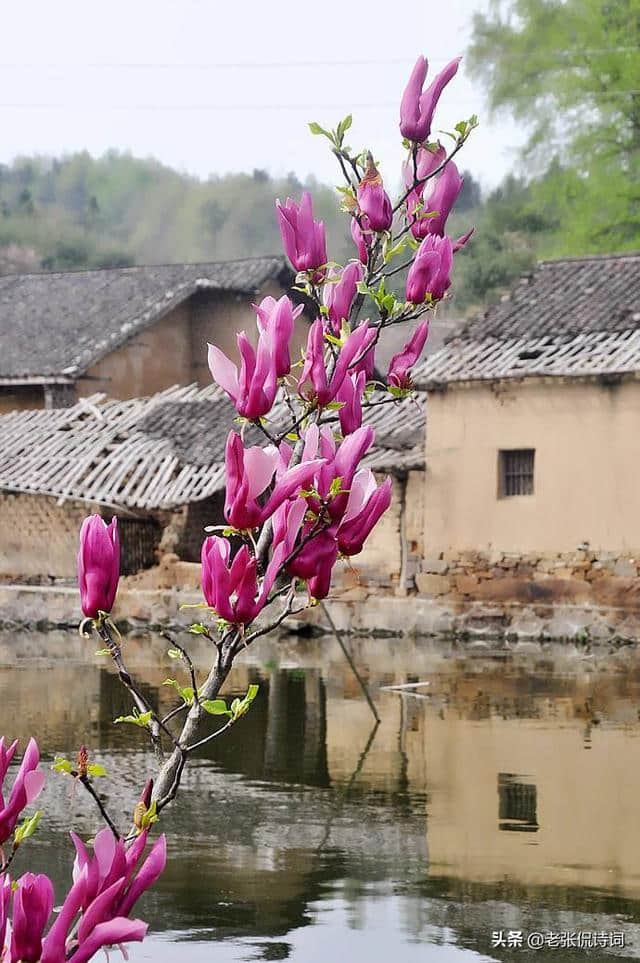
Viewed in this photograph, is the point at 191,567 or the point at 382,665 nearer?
the point at 382,665

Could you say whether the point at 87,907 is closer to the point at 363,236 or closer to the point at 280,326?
the point at 280,326

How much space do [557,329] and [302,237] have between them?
60.7ft

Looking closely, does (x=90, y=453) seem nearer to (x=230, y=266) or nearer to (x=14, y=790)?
(x=230, y=266)

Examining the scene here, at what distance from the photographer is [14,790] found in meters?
2.71

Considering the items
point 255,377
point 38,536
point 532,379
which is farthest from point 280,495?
point 38,536

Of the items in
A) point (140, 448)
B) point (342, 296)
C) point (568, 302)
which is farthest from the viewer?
point (140, 448)

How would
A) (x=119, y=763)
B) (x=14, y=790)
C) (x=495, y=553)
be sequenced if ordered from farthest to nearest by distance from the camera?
(x=495, y=553)
(x=119, y=763)
(x=14, y=790)

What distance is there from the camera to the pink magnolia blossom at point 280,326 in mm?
2908

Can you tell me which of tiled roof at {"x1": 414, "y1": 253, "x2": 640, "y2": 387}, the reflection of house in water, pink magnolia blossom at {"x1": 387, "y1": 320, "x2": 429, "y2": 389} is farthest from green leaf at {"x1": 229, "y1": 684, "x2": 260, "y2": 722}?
tiled roof at {"x1": 414, "y1": 253, "x2": 640, "y2": 387}

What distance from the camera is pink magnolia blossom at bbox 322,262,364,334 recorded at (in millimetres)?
3166

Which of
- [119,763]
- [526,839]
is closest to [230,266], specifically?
[119,763]

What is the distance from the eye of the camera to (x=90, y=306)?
1206 inches

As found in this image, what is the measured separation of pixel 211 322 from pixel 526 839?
22.2 meters

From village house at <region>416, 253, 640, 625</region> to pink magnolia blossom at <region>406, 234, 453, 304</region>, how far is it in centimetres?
1679
